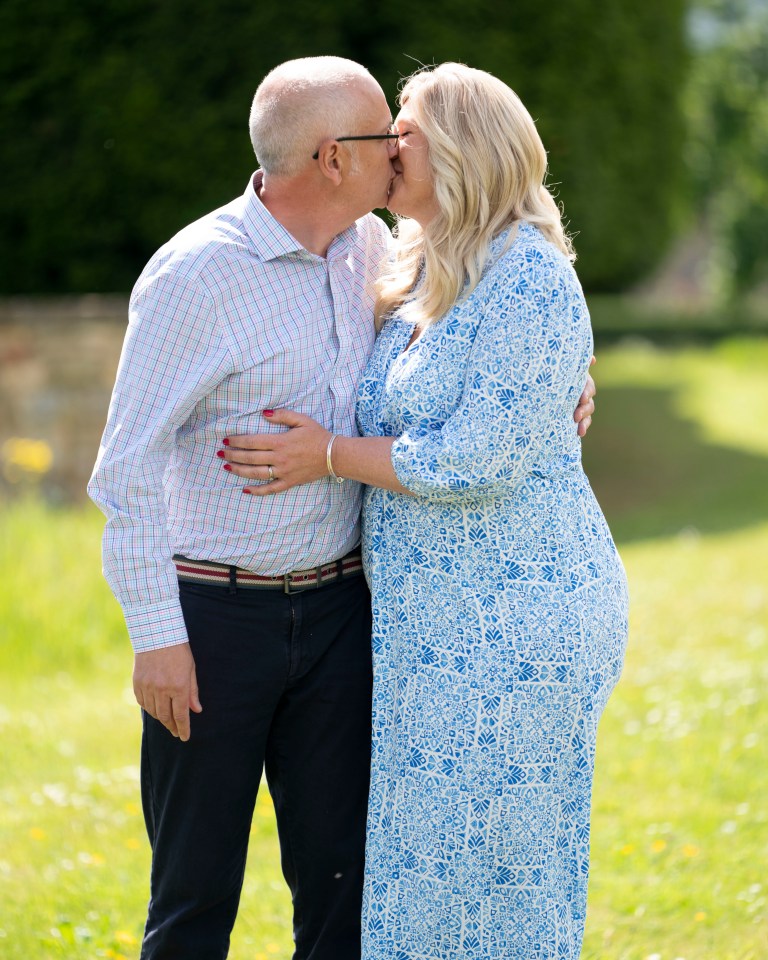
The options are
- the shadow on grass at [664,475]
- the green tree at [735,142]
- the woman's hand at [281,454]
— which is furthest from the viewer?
the green tree at [735,142]

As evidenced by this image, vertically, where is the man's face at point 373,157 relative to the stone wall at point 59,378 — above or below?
above

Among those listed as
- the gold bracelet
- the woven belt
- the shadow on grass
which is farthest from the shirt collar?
the shadow on grass

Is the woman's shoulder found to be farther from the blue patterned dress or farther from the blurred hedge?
the blurred hedge

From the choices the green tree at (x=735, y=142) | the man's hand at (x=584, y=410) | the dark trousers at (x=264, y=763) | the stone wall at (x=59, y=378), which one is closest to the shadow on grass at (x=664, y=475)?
the stone wall at (x=59, y=378)

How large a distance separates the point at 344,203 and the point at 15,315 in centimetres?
625

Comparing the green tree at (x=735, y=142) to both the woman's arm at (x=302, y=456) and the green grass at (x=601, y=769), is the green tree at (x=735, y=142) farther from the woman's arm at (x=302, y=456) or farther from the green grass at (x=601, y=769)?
the woman's arm at (x=302, y=456)

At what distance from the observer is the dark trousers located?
2510 mm

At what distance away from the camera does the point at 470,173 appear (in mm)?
2400

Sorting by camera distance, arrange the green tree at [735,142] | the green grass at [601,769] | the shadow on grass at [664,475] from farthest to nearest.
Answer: the green tree at [735,142] → the shadow on grass at [664,475] → the green grass at [601,769]

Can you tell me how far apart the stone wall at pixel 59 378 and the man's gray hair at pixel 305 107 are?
601 cm

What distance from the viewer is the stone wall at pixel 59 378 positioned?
823cm

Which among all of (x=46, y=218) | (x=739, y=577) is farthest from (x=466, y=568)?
(x=46, y=218)

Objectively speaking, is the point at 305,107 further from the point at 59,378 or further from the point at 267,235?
the point at 59,378

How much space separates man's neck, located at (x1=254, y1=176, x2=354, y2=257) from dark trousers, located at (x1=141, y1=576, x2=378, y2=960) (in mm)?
785
